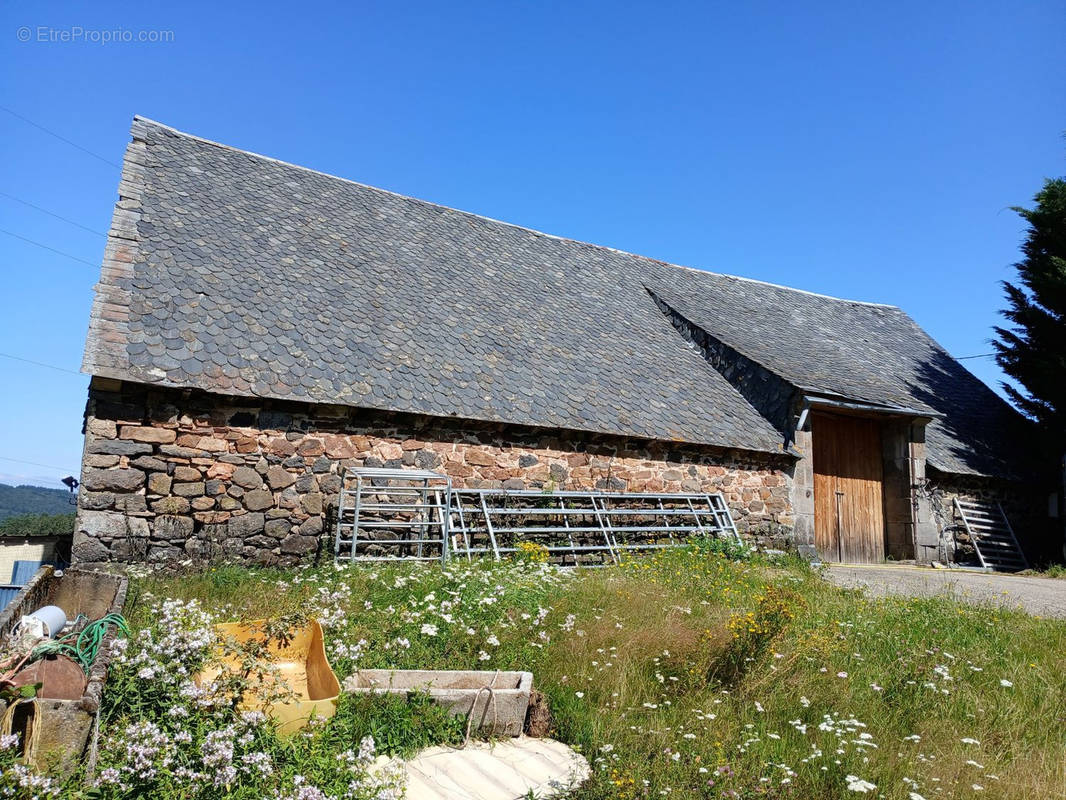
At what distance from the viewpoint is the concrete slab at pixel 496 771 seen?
3.64m

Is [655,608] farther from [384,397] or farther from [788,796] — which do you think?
[384,397]

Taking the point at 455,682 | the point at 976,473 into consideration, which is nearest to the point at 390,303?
the point at 455,682

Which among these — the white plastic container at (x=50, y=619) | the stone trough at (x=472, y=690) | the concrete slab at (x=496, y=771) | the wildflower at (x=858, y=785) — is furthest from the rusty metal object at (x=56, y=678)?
the wildflower at (x=858, y=785)

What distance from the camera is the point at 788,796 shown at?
3.53 metres

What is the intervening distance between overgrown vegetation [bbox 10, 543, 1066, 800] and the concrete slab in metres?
0.13

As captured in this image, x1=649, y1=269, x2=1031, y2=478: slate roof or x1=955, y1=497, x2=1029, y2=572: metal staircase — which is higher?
x1=649, y1=269, x2=1031, y2=478: slate roof

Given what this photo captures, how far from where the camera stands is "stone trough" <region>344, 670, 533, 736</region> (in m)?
4.25

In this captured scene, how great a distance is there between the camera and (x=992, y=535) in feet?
47.8

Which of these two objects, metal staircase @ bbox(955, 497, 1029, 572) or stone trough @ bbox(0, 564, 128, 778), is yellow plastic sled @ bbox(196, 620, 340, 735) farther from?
metal staircase @ bbox(955, 497, 1029, 572)

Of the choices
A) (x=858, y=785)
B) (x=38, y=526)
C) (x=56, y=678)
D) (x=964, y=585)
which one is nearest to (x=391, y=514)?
(x=56, y=678)

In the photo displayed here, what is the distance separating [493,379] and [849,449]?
7.57m

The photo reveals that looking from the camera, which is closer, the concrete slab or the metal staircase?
the concrete slab

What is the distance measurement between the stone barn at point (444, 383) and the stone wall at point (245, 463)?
0.08 ft

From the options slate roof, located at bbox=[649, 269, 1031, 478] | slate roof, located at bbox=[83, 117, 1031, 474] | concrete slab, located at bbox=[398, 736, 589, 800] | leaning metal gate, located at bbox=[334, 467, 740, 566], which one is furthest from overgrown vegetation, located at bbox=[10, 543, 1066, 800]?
slate roof, located at bbox=[649, 269, 1031, 478]
